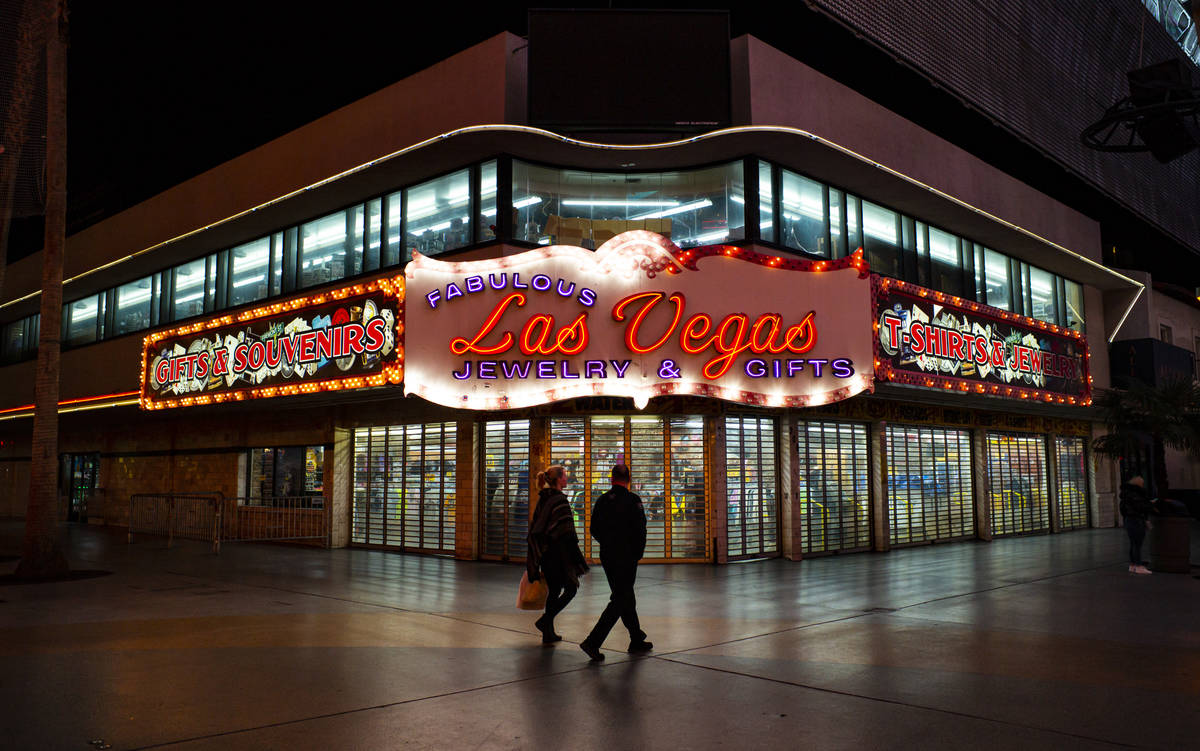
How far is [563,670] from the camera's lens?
782 centimetres

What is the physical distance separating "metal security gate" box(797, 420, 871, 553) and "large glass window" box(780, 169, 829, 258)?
3.86 meters

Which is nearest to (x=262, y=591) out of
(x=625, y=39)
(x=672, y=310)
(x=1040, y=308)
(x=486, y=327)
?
(x=486, y=327)

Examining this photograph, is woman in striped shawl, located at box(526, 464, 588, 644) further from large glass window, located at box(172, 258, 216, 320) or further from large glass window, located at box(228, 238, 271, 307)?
large glass window, located at box(172, 258, 216, 320)

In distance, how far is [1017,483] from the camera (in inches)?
981

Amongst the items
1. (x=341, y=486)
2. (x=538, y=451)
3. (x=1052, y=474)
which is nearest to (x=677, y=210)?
(x=538, y=451)

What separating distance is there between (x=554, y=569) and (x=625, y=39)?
11.1m

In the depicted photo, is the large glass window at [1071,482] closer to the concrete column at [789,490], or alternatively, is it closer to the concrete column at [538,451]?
the concrete column at [789,490]

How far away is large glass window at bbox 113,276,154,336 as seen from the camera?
25.7 metres

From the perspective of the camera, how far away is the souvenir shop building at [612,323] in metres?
15.4

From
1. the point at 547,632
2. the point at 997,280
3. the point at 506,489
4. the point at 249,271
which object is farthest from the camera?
the point at 997,280

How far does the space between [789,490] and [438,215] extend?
9299 millimetres

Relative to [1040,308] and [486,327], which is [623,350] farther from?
[1040,308]

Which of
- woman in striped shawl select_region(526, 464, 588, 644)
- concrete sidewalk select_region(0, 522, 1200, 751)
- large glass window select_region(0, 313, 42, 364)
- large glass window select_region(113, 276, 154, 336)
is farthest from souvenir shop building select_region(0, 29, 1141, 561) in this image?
large glass window select_region(0, 313, 42, 364)

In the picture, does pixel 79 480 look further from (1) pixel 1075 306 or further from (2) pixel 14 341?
(1) pixel 1075 306
